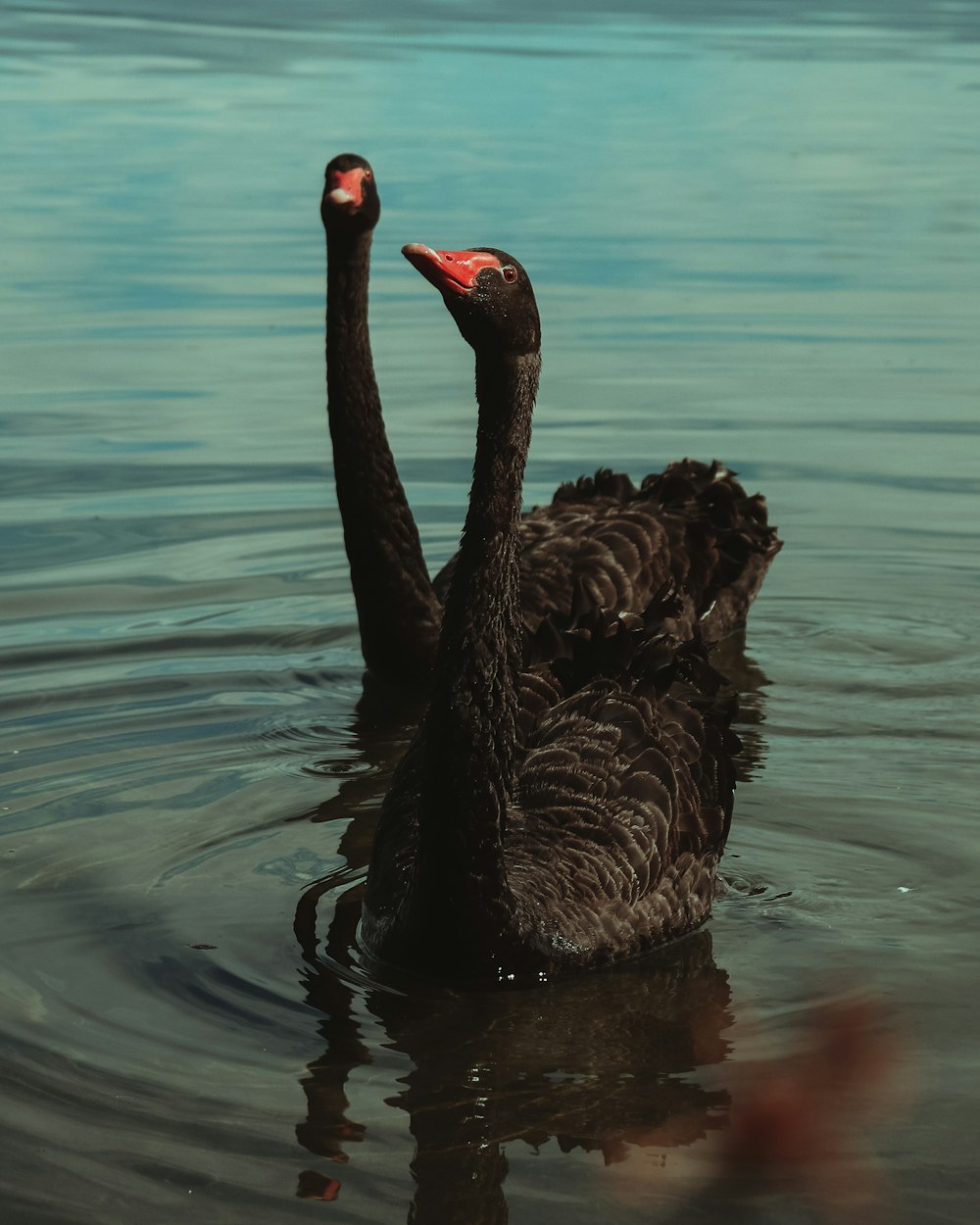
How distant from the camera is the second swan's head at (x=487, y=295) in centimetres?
447

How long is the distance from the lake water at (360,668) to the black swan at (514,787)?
16cm

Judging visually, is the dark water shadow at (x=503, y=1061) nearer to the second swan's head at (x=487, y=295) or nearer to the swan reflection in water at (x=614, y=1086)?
the swan reflection in water at (x=614, y=1086)

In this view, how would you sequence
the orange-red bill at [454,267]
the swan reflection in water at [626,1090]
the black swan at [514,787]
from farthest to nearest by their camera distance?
the black swan at [514,787] → the orange-red bill at [454,267] → the swan reflection in water at [626,1090]

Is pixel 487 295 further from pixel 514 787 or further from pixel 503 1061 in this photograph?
pixel 503 1061

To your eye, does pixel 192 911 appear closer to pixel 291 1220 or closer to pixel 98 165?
pixel 291 1220

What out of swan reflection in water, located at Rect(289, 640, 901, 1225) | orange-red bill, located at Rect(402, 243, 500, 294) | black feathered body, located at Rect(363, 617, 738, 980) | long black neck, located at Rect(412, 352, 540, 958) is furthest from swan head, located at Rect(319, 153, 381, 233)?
swan reflection in water, located at Rect(289, 640, 901, 1225)

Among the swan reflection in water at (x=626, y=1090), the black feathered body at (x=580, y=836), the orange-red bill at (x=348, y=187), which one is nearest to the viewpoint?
the swan reflection in water at (x=626, y=1090)

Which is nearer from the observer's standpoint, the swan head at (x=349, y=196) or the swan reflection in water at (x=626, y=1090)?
the swan reflection in water at (x=626, y=1090)

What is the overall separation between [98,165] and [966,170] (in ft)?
26.0

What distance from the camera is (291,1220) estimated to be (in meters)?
3.98

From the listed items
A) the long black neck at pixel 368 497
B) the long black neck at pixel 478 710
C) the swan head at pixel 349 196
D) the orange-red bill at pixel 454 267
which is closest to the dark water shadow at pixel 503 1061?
the long black neck at pixel 478 710

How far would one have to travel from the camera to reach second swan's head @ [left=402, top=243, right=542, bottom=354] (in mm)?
4469

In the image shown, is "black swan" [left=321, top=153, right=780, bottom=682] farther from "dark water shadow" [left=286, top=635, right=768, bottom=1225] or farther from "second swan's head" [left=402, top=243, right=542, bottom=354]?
"second swan's head" [left=402, top=243, right=542, bottom=354]

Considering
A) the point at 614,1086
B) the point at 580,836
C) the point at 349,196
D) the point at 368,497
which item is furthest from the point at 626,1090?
the point at 349,196
